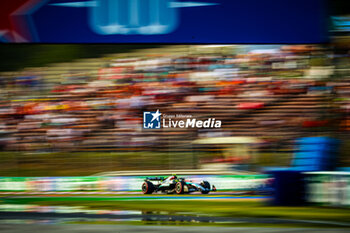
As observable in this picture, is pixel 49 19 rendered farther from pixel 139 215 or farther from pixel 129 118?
pixel 139 215

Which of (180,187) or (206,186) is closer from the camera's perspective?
(180,187)

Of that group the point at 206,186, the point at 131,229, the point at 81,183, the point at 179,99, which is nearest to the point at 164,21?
the point at 179,99

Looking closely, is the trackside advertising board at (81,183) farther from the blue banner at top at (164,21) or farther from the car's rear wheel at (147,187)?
the blue banner at top at (164,21)

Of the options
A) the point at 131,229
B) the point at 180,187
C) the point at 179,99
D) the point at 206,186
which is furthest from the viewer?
the point at 179,99

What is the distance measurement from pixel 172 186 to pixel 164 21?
2.83 meters

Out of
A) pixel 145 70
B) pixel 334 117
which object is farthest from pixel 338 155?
pixel 145 70

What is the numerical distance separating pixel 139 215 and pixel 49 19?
153 inches

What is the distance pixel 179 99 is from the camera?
310 inches

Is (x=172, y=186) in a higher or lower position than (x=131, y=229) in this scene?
lower

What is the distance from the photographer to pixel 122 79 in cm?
792

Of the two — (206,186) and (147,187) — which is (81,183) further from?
(206,186)

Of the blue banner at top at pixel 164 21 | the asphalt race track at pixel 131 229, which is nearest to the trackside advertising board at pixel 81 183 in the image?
the blue banner at top at pixel 164 21

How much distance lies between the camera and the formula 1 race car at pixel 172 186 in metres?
7.62

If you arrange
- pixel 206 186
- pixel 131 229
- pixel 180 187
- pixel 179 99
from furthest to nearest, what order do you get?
pixel 179 99, pixel 206 186, pixel 180 187, pixel 131 229
